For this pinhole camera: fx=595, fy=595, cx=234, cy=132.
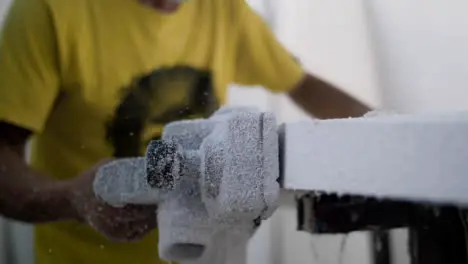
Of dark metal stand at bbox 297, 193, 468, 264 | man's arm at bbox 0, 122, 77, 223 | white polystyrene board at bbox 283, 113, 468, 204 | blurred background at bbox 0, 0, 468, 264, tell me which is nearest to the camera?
white polystyrene board at bbox 283, 113, 468, 204

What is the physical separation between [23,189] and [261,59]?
1.06 ft

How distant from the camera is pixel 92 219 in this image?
41 centimetres

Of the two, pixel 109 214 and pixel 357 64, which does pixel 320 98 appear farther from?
pixel 109 214

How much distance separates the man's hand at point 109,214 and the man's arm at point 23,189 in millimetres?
41

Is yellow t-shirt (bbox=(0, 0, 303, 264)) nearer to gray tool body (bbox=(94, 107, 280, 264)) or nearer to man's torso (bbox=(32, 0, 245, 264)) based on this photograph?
man's torso (bbox=(32, 0, 245, 264))

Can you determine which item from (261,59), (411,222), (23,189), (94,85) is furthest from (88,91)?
(411,222)

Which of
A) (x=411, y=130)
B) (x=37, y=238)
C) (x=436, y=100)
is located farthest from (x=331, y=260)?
(x=411, y=130)

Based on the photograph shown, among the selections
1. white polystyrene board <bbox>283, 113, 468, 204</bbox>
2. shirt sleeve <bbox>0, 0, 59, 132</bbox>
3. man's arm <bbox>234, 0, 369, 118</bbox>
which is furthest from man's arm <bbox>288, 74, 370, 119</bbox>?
white polystyrene board <bbox>283, 113, 468, 204</bbox>

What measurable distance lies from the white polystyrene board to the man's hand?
0.13 m

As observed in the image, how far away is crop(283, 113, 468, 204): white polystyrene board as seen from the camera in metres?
0.18

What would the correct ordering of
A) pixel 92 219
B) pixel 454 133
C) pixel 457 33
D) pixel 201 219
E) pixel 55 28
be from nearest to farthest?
1. pixel 454 133
2. pixel 201 219
3. pixel 92 219
4. pixel 55 28
5. pixel 457 33

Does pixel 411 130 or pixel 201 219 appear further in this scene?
pixel 201 219

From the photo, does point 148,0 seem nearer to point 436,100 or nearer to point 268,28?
point 268,28

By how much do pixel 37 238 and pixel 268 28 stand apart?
36 centimetres
